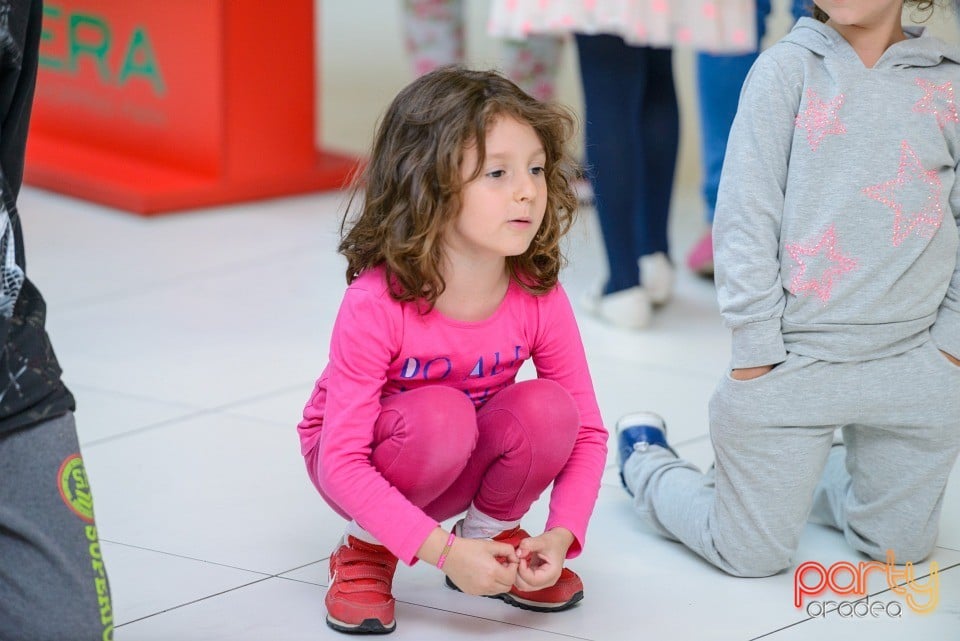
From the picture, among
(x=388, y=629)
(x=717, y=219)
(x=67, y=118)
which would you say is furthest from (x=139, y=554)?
(x=67, y=118)

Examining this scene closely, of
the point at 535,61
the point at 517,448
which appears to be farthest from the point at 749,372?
the point at 535,61

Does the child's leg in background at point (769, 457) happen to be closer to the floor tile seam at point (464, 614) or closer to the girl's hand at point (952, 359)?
the girl's hand at point (952, 359)

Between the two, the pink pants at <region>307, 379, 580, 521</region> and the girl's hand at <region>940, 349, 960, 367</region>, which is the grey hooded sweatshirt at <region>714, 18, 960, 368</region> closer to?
the girl's hand at <region>940, 349, 960, 367</region>

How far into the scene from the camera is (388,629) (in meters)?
1.48

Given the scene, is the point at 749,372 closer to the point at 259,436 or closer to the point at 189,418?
the point at 259,436

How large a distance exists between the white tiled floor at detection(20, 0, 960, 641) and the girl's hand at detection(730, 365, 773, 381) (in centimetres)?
22

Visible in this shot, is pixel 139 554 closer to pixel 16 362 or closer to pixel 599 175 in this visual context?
pixel 16 362

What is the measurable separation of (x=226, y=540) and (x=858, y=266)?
2.53ft

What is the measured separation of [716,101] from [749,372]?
5.06ft

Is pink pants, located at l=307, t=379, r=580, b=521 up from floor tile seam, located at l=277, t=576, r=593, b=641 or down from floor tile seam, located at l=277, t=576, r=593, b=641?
up

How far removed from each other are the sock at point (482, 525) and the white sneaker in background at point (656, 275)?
1.22 metres

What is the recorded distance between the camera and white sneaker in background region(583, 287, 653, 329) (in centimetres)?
262

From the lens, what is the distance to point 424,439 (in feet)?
4.76

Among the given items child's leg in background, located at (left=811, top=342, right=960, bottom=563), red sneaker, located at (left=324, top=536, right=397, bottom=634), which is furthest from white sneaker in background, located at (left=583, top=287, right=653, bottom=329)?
red sneaker, located at (left=324, top=536, right=397, bottom=634)
